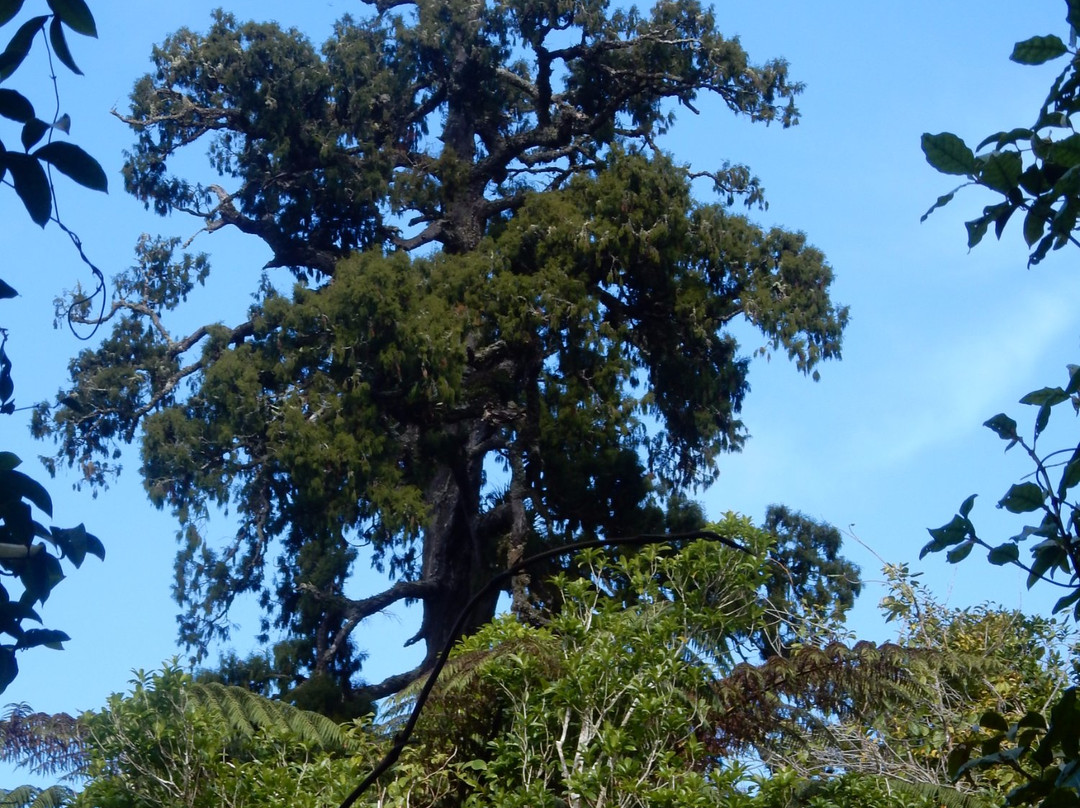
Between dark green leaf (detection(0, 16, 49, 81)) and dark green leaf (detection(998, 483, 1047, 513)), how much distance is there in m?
1.89

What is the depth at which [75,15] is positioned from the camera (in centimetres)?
196

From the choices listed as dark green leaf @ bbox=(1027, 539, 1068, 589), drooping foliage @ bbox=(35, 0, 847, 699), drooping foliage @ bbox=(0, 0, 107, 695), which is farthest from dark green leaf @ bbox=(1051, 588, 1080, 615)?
drooping foliage @ bbox=(35, 0, 847, 699)

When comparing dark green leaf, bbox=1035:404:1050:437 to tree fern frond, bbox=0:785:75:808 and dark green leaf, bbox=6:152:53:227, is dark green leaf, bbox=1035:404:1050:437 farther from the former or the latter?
tree fern frond, bbox=0:785:75:808

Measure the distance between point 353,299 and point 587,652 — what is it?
275 inches

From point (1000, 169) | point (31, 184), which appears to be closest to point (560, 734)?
point (1000, 169)

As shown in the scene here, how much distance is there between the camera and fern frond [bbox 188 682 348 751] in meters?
8.25

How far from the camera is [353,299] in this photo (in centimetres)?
1326

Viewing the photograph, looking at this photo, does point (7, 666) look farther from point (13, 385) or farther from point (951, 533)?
point (951, 533)

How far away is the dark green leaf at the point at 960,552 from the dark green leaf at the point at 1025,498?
12cm

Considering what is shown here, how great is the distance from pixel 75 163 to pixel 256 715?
23.4ft

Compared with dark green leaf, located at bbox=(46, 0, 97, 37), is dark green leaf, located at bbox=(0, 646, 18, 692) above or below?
below

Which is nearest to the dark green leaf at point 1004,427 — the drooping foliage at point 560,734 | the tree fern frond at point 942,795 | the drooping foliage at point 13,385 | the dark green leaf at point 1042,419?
the dark green leaf at point 1042,419

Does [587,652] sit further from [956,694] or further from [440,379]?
[440,379]

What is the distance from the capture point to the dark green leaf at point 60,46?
1.98m
